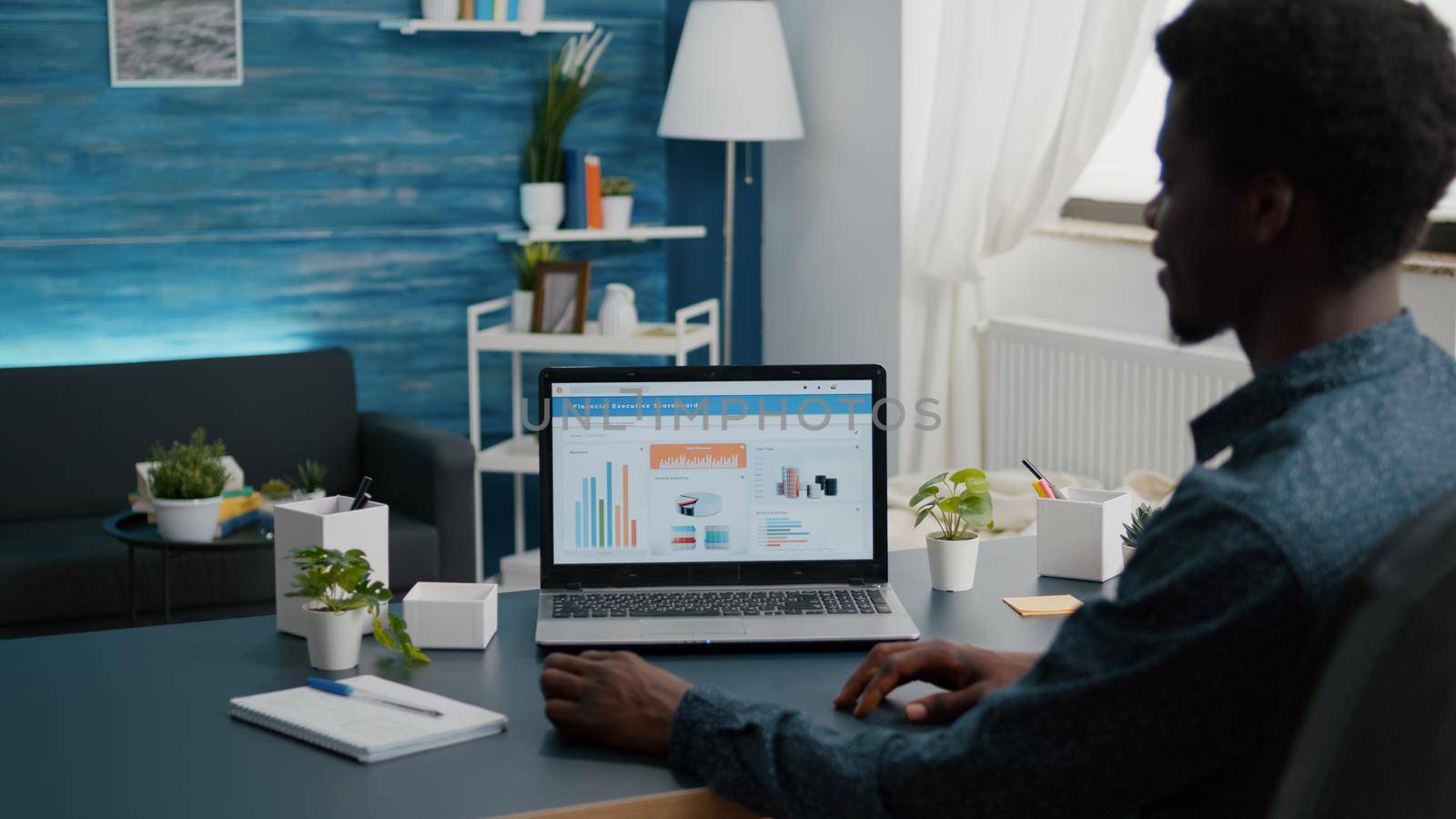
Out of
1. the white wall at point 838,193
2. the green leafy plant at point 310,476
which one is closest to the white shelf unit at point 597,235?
the white wall at point 838,193

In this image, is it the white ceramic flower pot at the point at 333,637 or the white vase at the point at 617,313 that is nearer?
the white ceramic flower pot at the point at 333,637

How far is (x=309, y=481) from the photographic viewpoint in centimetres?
347

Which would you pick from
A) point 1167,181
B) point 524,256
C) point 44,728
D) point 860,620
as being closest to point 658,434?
point 860,620

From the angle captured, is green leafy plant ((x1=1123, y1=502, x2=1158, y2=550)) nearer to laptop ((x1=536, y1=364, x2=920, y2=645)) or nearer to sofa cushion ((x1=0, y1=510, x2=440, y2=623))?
laptop ((x1=536, y1=364, x2=920, y2=645))

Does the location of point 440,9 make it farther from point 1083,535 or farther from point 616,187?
point 1083,535

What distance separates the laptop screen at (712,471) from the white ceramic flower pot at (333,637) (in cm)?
29

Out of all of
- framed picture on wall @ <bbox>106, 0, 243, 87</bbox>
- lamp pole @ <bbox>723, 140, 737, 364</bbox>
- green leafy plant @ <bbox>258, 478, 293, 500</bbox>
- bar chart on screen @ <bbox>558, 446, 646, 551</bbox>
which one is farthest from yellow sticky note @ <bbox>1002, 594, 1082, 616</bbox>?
framed picture on wall @ <bbox>106, 0, 243, 87</bbox>

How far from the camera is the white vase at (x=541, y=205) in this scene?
175 inches

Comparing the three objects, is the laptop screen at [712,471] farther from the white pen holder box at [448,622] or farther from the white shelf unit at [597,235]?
the white shelf unit at [597,235]

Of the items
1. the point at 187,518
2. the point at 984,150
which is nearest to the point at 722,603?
the point at 187,518

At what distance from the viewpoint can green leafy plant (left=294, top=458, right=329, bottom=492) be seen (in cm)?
344

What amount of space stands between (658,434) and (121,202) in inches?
113

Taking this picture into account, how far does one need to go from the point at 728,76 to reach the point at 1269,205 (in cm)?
336

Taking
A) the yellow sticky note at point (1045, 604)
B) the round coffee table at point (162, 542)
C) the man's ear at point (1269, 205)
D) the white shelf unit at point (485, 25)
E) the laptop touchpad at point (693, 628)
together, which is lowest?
the round coffee table at point (162, 542)
